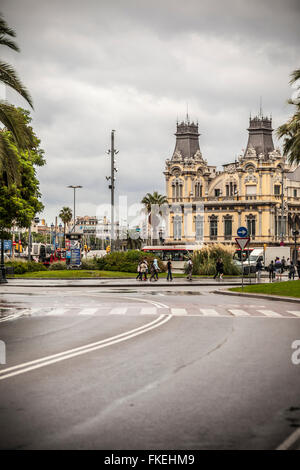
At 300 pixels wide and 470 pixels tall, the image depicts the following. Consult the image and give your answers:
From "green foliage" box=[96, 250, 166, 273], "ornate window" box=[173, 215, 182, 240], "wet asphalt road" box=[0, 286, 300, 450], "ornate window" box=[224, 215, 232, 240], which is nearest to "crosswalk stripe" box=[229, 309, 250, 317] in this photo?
"wet asphalt road" box=[0, 286, 300, 450]

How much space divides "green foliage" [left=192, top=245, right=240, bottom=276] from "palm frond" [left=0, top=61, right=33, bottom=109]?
33.1m

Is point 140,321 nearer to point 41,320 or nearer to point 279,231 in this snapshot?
point 41,320

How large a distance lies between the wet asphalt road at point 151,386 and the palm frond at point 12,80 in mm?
7771

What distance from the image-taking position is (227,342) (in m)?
14.1

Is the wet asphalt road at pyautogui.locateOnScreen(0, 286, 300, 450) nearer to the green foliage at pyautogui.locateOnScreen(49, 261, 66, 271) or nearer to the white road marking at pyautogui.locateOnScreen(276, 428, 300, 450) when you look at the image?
the white road marking at pyautogui.locateOnScreen(276, 428, 300, 450)

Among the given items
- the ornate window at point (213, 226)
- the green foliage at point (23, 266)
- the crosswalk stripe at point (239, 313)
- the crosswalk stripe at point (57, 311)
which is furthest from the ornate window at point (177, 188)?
the crosswalk stripe at point (239, 313)

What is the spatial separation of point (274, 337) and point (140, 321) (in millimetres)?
4814

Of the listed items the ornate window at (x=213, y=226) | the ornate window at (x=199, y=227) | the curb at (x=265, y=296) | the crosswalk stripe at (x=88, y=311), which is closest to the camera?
the crosswalk stripe at (x=88, y=311)

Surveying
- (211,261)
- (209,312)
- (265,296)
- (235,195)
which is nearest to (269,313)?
(209,312)

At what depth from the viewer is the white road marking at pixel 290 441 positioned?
645 cm

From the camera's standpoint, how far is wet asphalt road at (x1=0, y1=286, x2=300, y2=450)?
6.79 meters

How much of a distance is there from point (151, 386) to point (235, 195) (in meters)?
93.8

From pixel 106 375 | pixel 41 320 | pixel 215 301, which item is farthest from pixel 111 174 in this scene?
pixel 106 375

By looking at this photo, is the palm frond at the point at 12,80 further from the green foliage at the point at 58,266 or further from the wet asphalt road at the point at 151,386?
the green foliage at the point at 58,266
